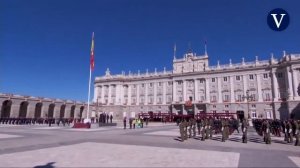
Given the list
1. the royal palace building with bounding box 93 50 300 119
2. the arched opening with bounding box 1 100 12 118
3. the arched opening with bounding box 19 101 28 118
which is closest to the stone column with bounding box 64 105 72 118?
the arched opening with bounding box 19 101 28 118

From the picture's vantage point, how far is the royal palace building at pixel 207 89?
5973 centimetres

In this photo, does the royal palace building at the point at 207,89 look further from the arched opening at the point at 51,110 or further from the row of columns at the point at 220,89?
the arched opening at the point at 51,110

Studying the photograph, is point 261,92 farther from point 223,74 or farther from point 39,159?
point 39,159

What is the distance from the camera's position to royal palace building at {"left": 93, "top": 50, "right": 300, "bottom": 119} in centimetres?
5973

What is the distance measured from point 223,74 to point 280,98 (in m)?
17.4

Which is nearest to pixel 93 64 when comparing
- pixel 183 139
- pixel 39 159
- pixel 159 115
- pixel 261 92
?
pixel 183 139

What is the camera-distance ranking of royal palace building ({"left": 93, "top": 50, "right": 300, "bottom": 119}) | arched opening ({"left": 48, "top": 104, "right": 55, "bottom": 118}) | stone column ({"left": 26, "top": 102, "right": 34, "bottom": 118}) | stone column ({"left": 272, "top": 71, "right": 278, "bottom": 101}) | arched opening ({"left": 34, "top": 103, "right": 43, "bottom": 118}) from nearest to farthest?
stone column ({"left": 26, "top": 102, "right": 34, "bottom": 118}), royal palace building ({"left": 93, "top": 50, "right": 300, "bottom": 119}), stone column ({"left": 272, "top": 71, "right": 278, "bottom": 101}), arched opening ({"left": 34, "top": 103, "right": 43, "bottom": 118}), arched opening ({"left": 48, "top": 104, "right": 55, "bottom": 118})

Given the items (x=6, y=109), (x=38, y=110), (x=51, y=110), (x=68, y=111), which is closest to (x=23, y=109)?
(x=6, y=109)

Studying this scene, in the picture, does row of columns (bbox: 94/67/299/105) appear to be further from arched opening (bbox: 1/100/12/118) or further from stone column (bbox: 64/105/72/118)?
arched opening (bbox: 1/100/12/118)

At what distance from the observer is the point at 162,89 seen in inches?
3174

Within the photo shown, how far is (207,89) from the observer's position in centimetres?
7131

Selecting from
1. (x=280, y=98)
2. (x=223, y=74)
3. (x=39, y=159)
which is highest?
(x=223, y=74)

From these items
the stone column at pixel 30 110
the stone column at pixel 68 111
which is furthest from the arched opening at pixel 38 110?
the stone column at pixel 68 111

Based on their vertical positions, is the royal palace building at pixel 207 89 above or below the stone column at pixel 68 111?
above
